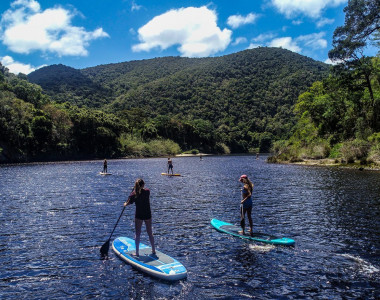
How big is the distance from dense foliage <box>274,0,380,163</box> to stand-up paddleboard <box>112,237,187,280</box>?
149ft

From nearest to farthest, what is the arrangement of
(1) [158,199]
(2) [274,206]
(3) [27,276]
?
1. (3) [27,276]
2. (2) [274,206]
3. (1) [158,199]

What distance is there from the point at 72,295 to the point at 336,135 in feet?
212

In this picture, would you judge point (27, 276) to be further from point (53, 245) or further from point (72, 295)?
point (53, 245)

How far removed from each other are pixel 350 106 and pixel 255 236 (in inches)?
2255

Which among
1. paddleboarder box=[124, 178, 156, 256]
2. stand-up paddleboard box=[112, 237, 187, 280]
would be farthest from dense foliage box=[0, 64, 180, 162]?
paddleboarder box=[124, 178, 156, 256]

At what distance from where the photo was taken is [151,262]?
10633 millimetres

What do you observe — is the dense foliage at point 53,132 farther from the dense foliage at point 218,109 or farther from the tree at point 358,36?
the tree at point 358,36

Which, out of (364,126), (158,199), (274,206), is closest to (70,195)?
(158,199)

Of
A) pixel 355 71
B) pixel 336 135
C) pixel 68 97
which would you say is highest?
pixel 68 97

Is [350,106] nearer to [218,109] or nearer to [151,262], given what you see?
[151,262]

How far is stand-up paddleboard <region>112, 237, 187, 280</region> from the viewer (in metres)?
9.76

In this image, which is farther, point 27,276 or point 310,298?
point 27,276

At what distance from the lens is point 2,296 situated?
28.9 feet

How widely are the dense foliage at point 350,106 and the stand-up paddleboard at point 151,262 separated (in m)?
45.6
